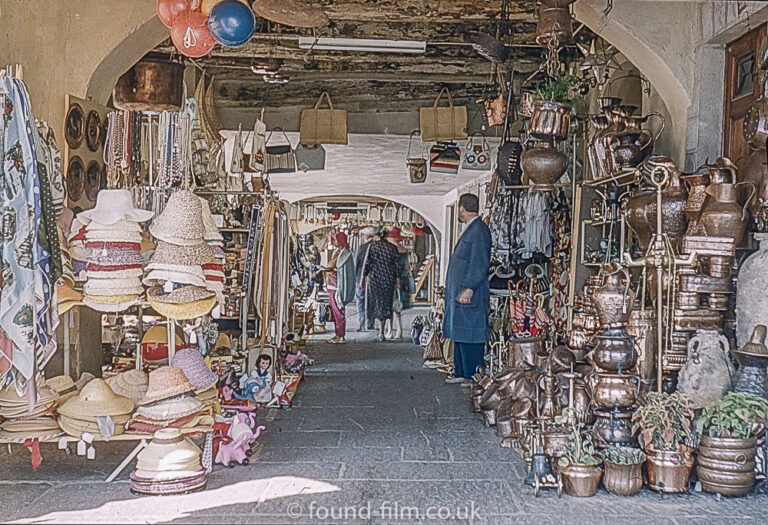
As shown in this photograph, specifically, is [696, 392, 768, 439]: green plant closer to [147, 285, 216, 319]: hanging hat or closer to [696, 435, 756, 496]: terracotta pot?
[696, 435, 756, 496]: terracotta pot

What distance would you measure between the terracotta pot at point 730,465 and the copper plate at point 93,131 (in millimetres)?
4020

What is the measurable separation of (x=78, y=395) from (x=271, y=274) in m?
2.32

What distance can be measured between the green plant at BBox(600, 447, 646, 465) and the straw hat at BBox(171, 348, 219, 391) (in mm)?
2068

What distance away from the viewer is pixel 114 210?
13.7ft

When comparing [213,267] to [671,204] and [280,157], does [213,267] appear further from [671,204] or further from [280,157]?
[280,157]

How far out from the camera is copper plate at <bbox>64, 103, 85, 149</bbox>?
483cm

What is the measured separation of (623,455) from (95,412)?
263 centimetres

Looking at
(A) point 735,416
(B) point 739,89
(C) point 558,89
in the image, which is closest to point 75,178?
(C) point 558,89

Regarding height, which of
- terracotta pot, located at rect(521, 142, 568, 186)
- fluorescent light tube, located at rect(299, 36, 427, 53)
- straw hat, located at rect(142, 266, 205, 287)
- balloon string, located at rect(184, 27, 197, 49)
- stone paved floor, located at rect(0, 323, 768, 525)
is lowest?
stone paved floor, located at rect(0, 323, 768, 525)

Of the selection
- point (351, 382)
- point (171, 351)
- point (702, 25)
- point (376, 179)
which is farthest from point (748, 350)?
point (376, 179)

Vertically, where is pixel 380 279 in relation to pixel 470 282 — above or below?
below

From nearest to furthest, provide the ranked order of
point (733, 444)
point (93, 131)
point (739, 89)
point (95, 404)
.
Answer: point (733, 444), point (95, 404), point (739, 89), point (93, 131)

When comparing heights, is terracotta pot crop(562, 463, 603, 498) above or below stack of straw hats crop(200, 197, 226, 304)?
below

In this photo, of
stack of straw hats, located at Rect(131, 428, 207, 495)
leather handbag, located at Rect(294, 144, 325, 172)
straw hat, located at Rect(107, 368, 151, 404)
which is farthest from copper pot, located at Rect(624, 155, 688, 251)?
leather handbag, located at Rect(294, 144, 325, 172)
